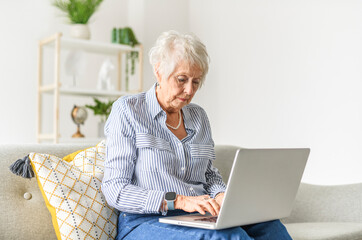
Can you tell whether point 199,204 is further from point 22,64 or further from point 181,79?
point 22,64

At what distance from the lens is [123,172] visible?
4.98 ft

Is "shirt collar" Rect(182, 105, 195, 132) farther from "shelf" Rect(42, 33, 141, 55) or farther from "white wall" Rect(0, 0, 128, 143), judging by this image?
"white wall" Rect(0, 0, 128, 143)

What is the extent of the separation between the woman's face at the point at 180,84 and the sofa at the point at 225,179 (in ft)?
1.50

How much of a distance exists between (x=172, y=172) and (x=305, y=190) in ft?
3.45

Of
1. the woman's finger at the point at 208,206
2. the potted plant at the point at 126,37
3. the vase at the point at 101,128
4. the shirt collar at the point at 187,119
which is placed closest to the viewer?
the woman's finger at the point at 208,206

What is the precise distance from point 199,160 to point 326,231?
655 mm

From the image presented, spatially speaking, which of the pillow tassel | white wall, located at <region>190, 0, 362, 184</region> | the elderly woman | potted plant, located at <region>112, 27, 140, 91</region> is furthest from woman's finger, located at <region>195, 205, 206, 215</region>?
potted plant, located at <region>112, 27, 140, 91</region>

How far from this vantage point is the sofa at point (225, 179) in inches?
65.0

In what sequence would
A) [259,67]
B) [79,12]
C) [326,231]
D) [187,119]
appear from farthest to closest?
[259,67] → [79,12] → [326,231] → [187,119]

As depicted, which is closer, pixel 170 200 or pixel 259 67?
pixel 170 200

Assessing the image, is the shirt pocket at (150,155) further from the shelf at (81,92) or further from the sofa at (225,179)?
the shelf at (81,92)

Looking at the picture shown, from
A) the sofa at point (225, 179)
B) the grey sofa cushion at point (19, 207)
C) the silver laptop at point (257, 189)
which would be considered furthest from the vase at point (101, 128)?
the silver laptop at point (257, 189)

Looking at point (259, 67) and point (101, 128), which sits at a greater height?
point (259, 67)

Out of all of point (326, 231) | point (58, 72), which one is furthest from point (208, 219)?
point (58, 72)
